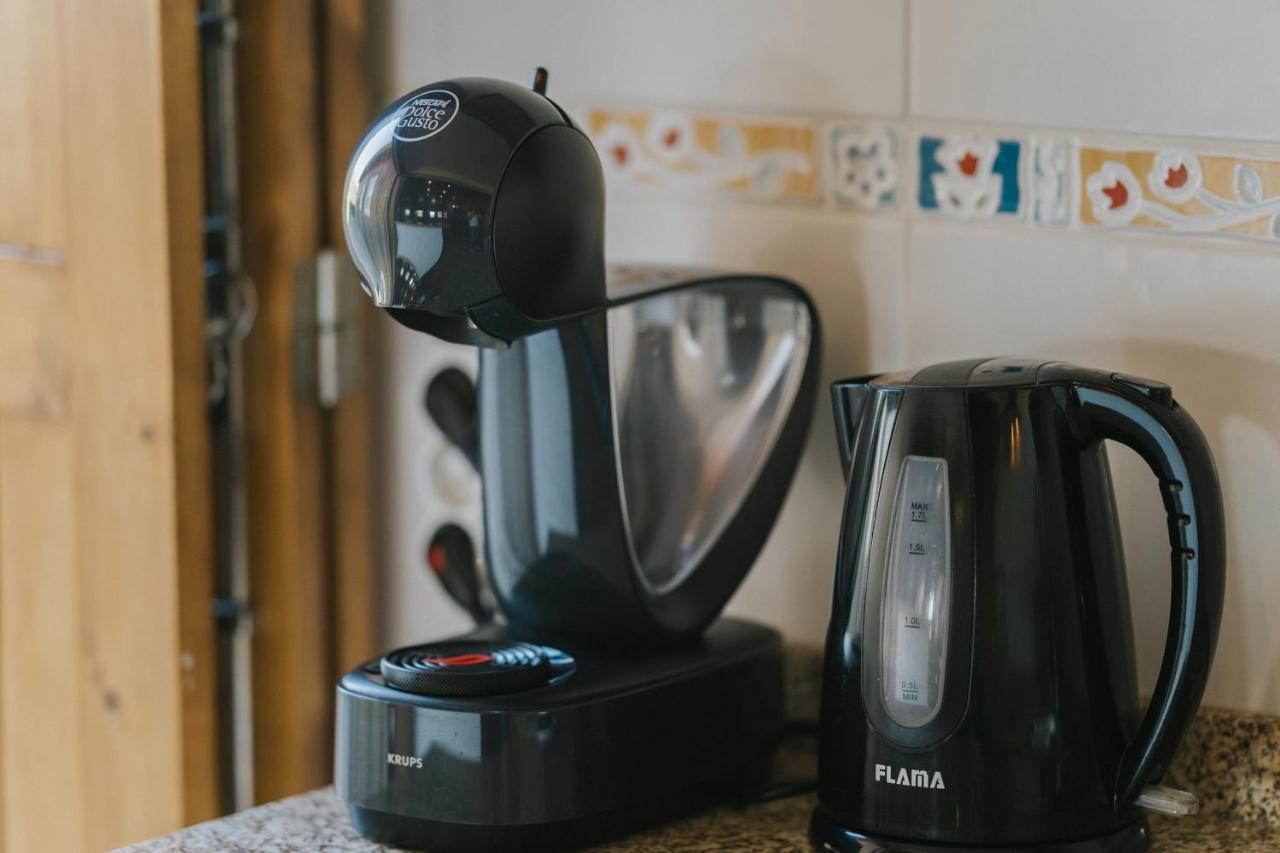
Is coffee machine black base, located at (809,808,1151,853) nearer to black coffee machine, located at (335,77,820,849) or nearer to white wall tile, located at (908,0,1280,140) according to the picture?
black coffee machine, located at (335,77,820,849)

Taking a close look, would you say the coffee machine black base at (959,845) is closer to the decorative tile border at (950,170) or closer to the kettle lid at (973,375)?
the kettle lid at (973,375)

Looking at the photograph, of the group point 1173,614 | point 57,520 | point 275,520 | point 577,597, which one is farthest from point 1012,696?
point 57,520

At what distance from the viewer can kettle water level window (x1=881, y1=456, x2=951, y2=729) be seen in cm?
81

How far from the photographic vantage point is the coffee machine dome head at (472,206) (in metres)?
0.79

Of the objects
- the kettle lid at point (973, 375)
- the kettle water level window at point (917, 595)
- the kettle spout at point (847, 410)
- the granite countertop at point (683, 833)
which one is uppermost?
the kettle lid at point (973, 375)

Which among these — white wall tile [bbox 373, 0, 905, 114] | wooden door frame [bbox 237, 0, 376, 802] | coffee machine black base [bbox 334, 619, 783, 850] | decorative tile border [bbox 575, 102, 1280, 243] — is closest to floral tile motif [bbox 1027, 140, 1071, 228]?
decorative tile border [bbox 575, 102, 1280, 243]

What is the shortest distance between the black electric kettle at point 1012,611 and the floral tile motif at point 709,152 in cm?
29

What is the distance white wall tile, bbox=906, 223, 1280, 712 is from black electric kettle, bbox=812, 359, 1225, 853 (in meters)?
0.13

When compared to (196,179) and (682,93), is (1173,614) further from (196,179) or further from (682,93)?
(196,179)

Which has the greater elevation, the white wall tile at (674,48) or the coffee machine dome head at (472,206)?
the white wall tile at (674,48)

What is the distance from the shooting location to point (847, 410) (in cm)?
92

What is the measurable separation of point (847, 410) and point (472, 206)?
262 mm

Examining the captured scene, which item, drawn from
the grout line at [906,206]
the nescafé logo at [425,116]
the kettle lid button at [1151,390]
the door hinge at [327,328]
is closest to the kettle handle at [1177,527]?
the kettle lid button at [1151,390]

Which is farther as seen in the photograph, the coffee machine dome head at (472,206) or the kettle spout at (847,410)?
the kettle spout at (847,410)
